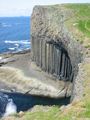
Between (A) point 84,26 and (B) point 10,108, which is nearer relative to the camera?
(B) point 10,108

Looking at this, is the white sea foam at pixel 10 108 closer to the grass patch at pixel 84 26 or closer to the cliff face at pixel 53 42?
the cliff face at pixel 53 42

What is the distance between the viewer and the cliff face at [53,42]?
68.2 meters

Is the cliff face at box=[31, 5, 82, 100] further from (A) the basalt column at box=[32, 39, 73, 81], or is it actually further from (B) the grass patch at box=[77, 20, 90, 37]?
(B) the grass patch at box=[77, 20, 90, 37]

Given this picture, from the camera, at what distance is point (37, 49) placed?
3179 inches

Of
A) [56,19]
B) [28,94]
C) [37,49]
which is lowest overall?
[28,94]

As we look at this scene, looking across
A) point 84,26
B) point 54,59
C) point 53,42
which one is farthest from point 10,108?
point 84,26

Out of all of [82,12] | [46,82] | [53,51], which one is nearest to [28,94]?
[46,82]

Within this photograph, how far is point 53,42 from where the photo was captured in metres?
73.5

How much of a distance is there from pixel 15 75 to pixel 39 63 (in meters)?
6.39


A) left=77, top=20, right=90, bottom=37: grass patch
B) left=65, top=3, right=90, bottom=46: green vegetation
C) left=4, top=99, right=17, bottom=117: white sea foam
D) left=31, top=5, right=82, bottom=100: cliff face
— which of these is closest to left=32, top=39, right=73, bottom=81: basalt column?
left=31, top=5, right=82, bottom=100: cliff face

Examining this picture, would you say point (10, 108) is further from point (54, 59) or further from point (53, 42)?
point (53, 42)

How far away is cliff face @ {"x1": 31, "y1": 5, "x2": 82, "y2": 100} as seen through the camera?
68.2m

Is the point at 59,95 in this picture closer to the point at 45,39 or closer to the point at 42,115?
the point at 45,39

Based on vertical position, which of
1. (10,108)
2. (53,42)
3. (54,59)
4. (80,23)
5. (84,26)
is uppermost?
(80,23)
